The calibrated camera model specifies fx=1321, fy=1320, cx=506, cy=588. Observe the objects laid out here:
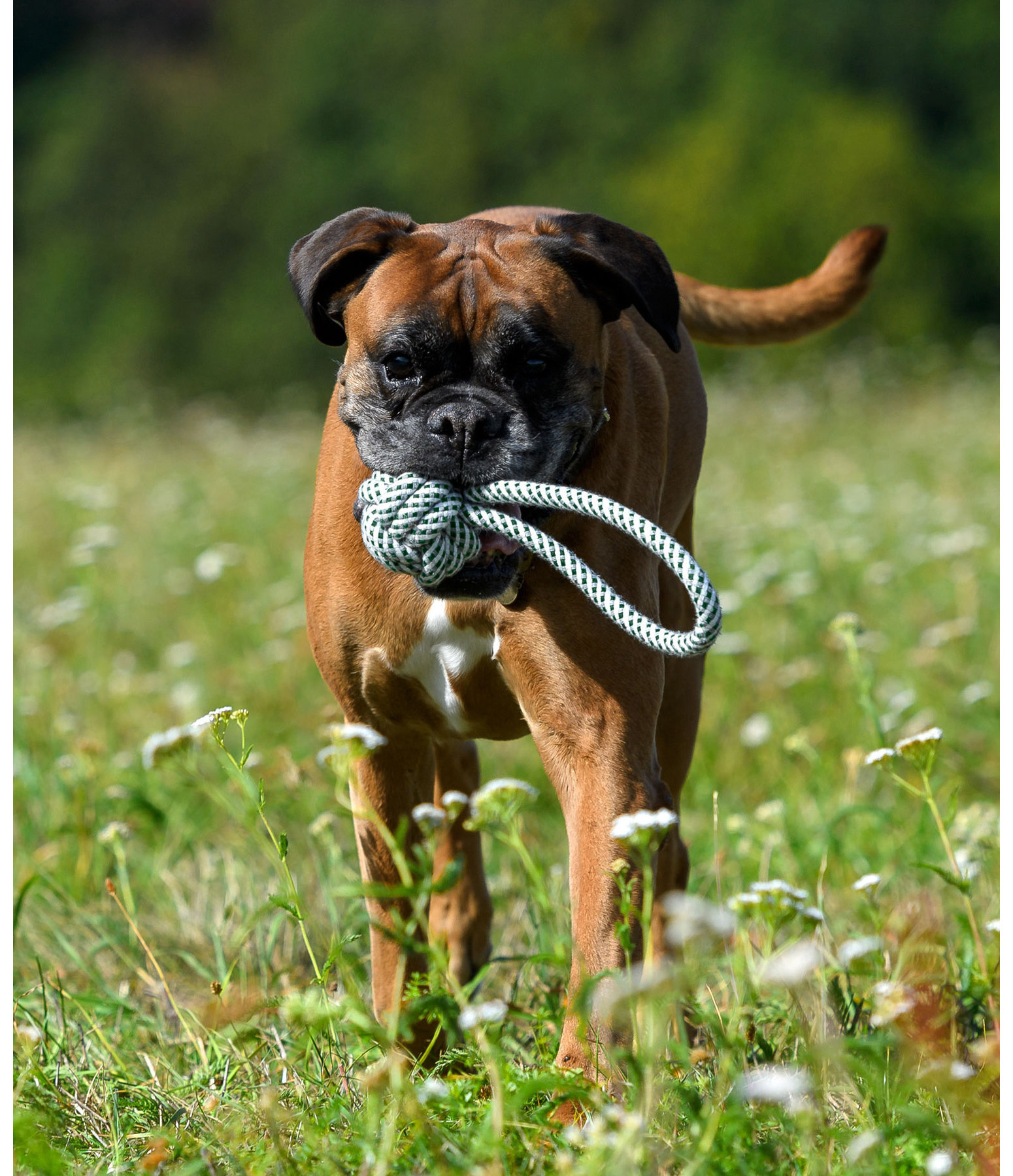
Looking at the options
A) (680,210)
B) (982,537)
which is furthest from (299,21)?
(982,537)

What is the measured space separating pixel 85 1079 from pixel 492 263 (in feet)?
5.70

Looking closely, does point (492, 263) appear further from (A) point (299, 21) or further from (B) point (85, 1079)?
(A) point (299, 21)

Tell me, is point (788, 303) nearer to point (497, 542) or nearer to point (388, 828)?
point (497, 542)

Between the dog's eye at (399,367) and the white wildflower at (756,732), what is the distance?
7.90 ft

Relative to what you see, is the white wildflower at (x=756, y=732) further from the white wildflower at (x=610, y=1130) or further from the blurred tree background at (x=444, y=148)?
the blurred tree background at (x=444, y=148)

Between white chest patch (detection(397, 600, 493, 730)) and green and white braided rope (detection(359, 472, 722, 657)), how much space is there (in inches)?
9.1

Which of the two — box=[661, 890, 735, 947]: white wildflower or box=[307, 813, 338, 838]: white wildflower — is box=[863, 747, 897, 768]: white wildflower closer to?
box=[661, 890, 735, 947]: white wildflower

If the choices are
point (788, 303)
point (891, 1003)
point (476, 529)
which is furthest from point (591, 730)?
point (788, 303)

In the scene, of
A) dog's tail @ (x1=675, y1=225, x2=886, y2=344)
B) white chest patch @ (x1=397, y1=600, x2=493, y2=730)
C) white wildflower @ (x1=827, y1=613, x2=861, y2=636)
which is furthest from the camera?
dog's tail @ (x1=675, y1=225, x2=886, y2=344)

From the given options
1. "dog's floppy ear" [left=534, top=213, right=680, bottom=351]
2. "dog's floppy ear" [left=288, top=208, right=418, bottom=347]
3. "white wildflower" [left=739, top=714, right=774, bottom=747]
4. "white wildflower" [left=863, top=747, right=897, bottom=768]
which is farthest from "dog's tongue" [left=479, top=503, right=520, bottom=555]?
"white wildflower" [left=739, top=714, right=774, bottom=747]

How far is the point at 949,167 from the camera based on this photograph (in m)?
30.0

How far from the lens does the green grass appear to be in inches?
74.3

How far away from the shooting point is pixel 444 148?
114ft

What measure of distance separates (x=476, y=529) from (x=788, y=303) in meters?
1.83
